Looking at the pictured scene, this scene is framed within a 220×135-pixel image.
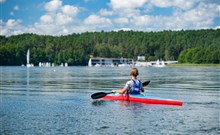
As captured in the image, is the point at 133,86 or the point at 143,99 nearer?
the point at 143,99

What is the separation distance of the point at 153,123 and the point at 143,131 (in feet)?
5.60

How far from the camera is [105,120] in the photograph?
750 inches

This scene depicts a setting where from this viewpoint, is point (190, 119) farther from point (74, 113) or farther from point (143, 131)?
point (74, 113)

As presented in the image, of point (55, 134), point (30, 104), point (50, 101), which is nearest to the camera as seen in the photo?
point (55, 134)

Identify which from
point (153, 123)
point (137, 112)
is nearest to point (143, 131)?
point (153, 123)

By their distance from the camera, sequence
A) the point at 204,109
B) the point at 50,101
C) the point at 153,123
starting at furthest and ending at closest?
the point at 50,101, the point at 204,109, the point at 153,123

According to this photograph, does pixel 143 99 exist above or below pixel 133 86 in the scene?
below

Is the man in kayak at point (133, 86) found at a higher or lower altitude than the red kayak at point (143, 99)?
higher

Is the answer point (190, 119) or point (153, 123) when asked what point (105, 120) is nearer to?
point (153, 123)

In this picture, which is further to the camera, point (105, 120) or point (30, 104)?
point (30, 104)

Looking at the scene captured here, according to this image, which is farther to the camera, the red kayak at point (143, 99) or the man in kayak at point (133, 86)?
the man in kayak at point (133, 86)

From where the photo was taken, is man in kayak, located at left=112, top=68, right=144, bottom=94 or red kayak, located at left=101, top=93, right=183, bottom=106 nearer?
red kayak, located at left=101, top=93, right=183, bottom=106

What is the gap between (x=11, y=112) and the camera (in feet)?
70.8

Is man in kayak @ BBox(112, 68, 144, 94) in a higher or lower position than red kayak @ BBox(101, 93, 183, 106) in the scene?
higher
